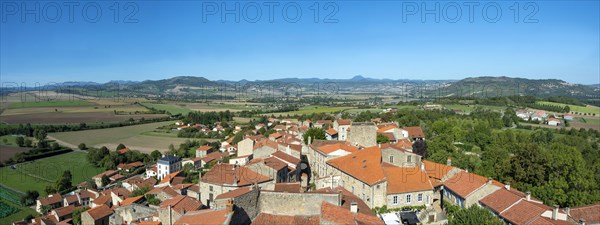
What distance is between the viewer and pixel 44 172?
59.1m

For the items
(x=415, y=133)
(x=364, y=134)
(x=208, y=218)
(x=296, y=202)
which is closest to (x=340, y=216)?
(x=296, y=202)

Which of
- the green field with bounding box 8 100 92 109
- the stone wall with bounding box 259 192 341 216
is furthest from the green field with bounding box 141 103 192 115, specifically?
the stone wall with bounding box 259 192 341 216

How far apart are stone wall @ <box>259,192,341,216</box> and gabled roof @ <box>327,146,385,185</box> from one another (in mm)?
7295

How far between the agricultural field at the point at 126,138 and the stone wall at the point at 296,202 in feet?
190

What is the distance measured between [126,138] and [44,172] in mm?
23252

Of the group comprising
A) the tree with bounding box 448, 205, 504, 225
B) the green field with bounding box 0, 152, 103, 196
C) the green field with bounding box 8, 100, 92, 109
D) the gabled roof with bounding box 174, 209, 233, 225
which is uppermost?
the green field with bounding box 8, 100, 92, 109

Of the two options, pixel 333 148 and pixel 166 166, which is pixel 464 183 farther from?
pixel 166 166

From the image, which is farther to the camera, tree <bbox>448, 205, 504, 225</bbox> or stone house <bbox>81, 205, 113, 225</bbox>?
stone house <bbox>81, 205, 113, 225</bbox>

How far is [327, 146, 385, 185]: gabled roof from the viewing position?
79.2ft

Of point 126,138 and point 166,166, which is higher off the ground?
point 126,138

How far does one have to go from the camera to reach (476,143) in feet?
172

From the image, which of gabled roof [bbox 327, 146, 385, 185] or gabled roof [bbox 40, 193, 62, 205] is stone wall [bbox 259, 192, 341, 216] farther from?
gabled roof [bbox 40, 193, 62, 205]

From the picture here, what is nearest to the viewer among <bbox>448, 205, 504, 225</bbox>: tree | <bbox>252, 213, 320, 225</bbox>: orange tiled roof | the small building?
<bbox>252, 213, 320, 225</bbox>: orange tiled roof

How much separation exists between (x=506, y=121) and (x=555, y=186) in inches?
1886
